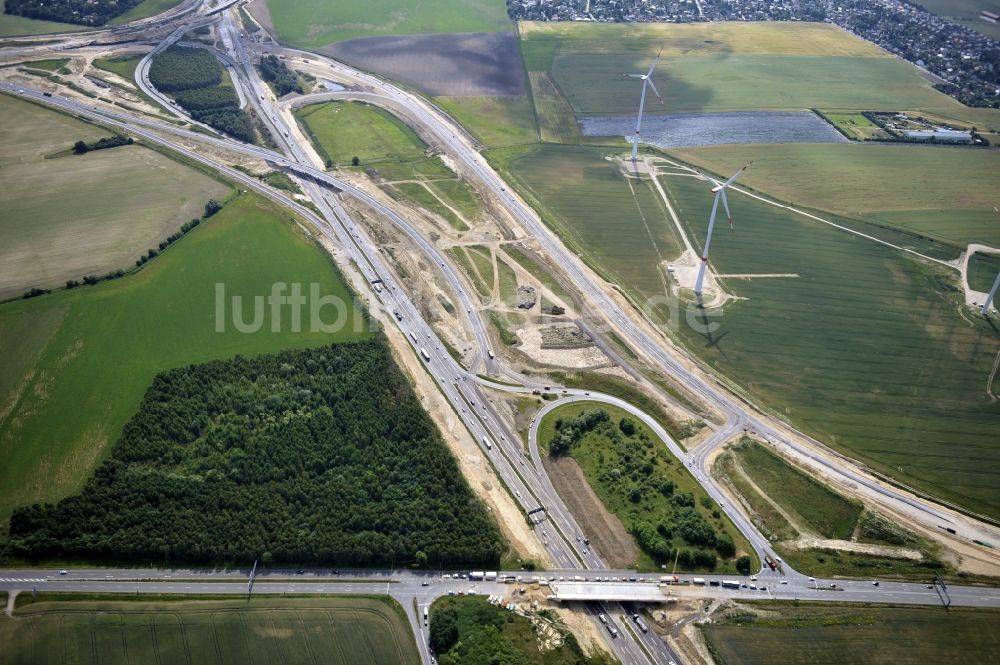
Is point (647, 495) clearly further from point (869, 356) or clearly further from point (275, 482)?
point (869, 356)

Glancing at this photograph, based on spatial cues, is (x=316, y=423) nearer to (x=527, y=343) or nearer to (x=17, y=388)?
(x=527, y=343)

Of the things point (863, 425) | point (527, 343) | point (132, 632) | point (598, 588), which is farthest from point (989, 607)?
point (132, 632)

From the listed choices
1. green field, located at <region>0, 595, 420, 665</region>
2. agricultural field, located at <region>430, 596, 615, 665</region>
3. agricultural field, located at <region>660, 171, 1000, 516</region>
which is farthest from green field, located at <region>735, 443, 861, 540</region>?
green field, located at <region>0, 595, 420, 665</region>

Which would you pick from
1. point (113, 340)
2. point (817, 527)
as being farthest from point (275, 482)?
Answer: point (817, 527)

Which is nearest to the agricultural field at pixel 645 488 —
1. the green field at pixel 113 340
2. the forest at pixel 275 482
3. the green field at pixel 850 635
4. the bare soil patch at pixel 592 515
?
the bare soil patch at pixel 592 515

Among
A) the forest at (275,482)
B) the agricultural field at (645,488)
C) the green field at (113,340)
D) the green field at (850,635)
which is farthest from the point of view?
the green field at (113,340)

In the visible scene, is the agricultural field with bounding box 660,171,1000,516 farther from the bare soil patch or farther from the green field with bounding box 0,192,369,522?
the green field with bounding box 0,192,369,522

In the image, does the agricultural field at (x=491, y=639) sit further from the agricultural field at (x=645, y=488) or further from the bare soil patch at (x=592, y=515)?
the agricultural field at (x=645, y=488)
